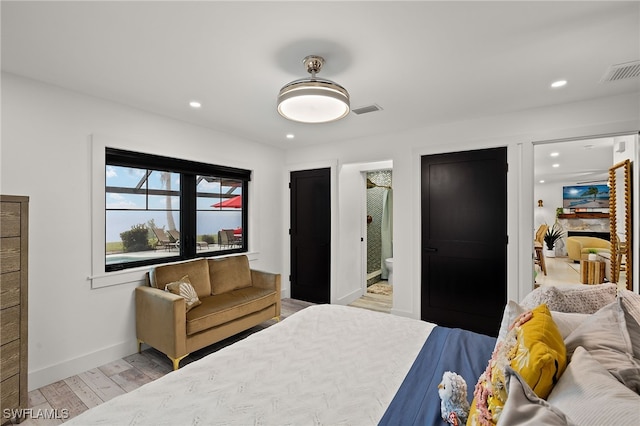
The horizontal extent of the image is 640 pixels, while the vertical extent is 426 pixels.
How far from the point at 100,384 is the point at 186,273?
1.17 meters

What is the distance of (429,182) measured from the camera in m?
3.78

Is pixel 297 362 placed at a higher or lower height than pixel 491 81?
lower

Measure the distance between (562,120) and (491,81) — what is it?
1.17 meters

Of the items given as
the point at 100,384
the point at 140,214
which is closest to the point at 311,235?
the point at 140,214

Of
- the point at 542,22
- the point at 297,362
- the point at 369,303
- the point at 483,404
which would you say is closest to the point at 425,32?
the point at 542,22

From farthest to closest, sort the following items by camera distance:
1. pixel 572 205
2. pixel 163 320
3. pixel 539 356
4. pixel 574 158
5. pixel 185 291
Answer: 1. pixel 572 205
2. pixel 574 158
3. pixel 185 291
4. pixel 163 320
5. pixel 539 356

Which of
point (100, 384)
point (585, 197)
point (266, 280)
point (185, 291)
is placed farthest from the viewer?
point (585, 197)

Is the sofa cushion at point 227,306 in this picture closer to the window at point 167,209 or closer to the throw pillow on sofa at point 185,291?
the throw pillow on sofa at point 185,291

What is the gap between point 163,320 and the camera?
270 cm

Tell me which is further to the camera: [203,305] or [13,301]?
[203,305]

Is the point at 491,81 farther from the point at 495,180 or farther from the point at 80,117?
the point at 80,117

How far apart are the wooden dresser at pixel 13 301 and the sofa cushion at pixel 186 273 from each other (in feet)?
3.53

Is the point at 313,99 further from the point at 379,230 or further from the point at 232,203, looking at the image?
the point at 379,230
